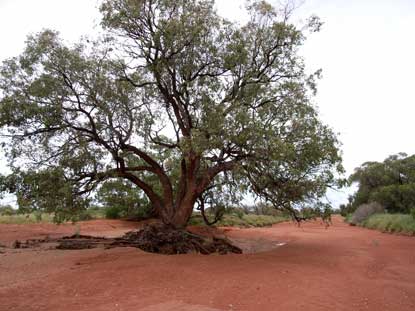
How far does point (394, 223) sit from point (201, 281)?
641 inches

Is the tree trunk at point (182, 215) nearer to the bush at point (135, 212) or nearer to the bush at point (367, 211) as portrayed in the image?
the bush at point (135, 212)

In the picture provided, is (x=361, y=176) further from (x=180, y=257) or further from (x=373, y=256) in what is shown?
(x=180, y=257)

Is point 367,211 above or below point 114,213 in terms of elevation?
above

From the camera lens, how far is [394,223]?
68.7ft

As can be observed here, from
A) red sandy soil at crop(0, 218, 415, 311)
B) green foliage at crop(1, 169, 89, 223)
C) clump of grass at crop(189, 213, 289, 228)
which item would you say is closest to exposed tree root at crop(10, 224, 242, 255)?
red sandy soil at crop(0, 218, 415, 311)

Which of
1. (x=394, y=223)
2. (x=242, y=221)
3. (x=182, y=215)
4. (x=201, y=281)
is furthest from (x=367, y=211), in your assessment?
(x=201, y=281)

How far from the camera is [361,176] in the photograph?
113 feet

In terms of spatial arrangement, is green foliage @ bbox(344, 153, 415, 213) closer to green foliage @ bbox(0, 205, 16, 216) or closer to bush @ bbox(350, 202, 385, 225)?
bush @ bbox(350, 202, 385, 225)

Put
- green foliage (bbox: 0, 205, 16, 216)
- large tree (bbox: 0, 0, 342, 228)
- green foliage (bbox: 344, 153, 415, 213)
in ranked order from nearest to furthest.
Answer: large tree (bbox: 0, 0, 342, 228), green foliage (bbox: 344, 153, 415, 213), green foliage (bbox: 0, 205, 16, 216)

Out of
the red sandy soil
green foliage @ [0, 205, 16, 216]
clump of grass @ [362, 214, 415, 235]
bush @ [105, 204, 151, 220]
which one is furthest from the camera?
green foliage @ [0, 205, 16, 216]

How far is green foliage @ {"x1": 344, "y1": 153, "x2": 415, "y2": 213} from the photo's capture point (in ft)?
88.1

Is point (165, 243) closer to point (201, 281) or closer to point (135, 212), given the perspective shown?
point (201, 281)

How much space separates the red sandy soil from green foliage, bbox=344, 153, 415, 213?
50.2ft

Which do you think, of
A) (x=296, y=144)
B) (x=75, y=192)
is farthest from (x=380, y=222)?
(x=75, y=192)
